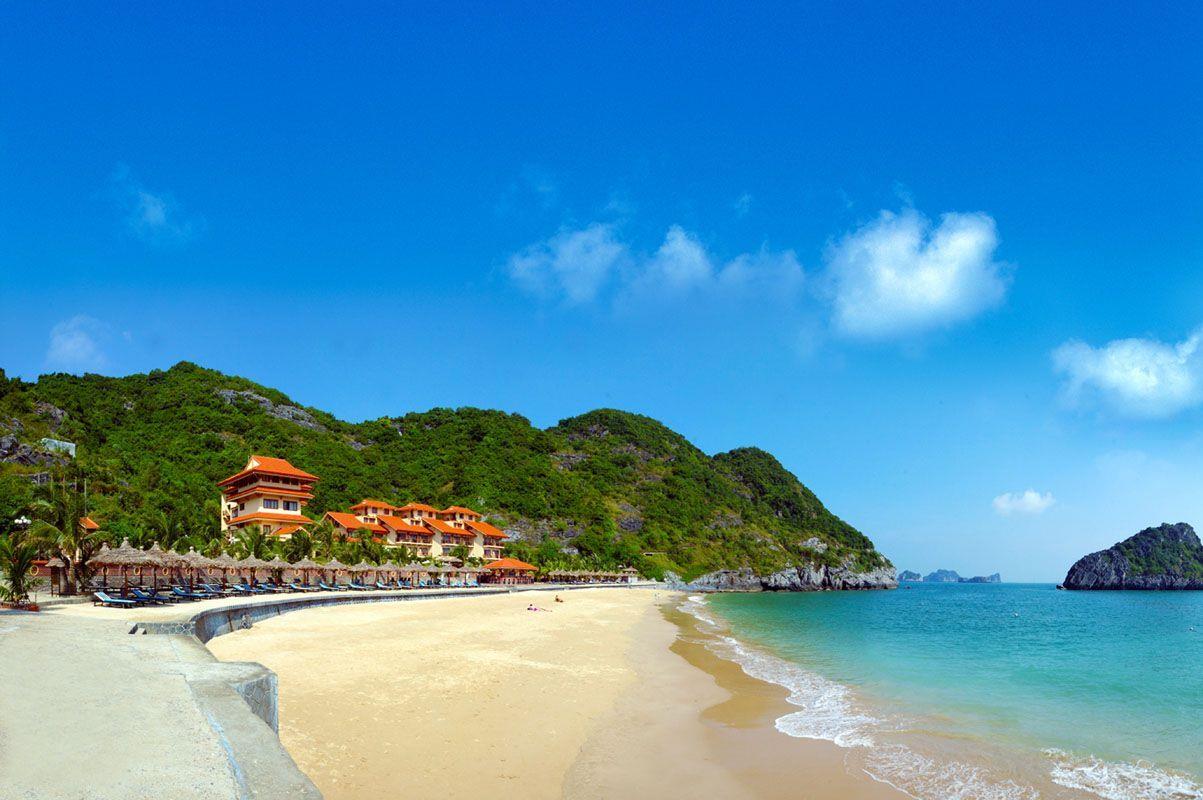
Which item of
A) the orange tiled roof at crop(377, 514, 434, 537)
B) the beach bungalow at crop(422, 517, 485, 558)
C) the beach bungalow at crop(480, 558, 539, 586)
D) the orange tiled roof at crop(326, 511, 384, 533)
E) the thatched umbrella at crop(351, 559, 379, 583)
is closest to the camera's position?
the thatched umbrella at crop(351, 559, 379, 583)

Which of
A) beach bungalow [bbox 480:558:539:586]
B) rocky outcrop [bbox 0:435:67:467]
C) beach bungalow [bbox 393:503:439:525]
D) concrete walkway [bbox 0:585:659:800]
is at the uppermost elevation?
rocky outcrop [bbox 0:435:67:467]

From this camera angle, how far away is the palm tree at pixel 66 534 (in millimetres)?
23016

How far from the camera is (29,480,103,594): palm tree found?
2302cm

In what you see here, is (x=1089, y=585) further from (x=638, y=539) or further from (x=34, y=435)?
(x=34, y=435)

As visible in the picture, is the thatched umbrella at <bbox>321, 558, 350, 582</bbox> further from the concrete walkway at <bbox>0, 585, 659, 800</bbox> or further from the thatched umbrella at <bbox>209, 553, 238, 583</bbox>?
the concrete walkway at <bbox>0, 585, 659, 800</bbox>

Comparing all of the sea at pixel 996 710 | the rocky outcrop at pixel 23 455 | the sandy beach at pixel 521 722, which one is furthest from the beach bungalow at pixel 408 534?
the sandy beach at pixel 521 722

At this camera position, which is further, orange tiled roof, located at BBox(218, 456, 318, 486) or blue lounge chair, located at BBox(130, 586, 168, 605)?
orange tiled roof, located at BBox(218, 456, 318, 486)

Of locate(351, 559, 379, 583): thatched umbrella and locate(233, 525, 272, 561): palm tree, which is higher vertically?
locate(233, 525, 272, 561): palm tree

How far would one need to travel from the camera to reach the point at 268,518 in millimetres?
62219

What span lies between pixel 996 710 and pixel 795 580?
11865cm

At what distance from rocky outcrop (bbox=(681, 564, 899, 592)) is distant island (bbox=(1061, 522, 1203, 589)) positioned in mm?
52873

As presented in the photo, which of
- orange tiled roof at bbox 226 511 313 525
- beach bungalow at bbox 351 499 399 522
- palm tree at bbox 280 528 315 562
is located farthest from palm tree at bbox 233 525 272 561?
beach bungalow at bbox 351 499 399 522

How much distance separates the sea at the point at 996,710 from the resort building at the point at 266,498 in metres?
44.9

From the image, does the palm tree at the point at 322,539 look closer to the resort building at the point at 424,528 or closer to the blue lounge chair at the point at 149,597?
the resort building at the point at 424,528
